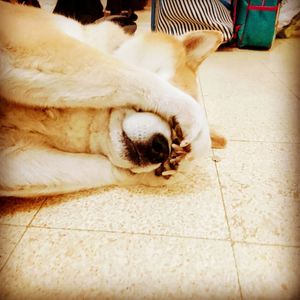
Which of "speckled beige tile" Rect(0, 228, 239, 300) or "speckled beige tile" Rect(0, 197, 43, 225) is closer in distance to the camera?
"speckled beige tile" Rect(0, 228, 239, 300)

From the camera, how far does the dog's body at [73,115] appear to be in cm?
82

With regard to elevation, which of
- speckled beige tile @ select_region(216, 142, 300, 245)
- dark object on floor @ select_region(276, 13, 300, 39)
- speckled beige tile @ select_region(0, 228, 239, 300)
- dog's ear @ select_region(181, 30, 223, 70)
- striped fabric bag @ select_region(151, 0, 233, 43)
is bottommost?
dark object on floor @ select_region(276, 13, 300, 39)

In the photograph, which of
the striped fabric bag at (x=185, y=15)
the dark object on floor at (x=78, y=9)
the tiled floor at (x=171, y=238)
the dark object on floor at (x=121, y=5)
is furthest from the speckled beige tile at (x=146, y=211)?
the dark object on floor at (x=121, y=5)

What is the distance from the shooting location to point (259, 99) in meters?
1.82

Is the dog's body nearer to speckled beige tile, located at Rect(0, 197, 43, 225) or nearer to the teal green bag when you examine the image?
speckled beige tile, located at Rect(0, 197, 43, 225)

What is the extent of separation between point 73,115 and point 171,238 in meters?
0.49

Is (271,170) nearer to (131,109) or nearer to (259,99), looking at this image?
(131,109)

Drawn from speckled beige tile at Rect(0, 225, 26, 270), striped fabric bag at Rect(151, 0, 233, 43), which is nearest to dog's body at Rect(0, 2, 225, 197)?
speckled beige tile at Rect(0, 225, 26, 270)

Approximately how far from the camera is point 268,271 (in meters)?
0.69

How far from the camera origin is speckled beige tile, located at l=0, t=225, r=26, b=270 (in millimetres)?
703

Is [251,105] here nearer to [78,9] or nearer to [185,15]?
[185,15]

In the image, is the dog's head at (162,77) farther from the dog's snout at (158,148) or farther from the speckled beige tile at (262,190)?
the speckled beige tile at (262,190)

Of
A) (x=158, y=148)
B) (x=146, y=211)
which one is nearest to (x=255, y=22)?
(x=158, y=148)

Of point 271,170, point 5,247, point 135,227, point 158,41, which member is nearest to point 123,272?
point 135,227
